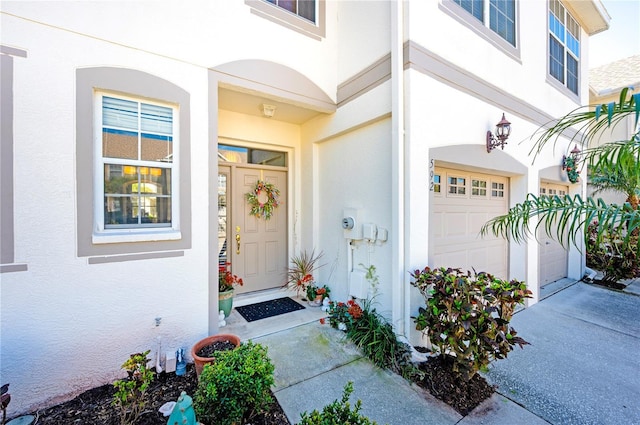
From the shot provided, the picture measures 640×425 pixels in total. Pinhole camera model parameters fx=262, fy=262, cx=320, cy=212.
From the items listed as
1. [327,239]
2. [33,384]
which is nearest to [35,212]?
[33,384]

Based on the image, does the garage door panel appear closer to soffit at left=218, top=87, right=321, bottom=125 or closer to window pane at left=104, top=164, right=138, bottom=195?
soffit at left=218, top=87, right=321, bottom=125

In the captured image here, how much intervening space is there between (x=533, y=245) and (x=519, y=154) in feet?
5.62

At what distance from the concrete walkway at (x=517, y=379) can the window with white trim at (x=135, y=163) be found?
216 cm

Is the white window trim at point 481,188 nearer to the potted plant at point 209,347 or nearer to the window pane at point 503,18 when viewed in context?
the window pane at point 503,18

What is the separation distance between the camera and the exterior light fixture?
4.21 meters

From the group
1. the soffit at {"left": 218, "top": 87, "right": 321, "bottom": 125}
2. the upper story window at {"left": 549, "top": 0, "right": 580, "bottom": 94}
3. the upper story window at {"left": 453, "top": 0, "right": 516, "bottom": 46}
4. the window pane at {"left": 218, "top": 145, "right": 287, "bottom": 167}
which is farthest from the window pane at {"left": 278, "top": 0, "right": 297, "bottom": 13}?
the upper story window at {"left": 549, "top": 0, "right": 580, "bottom": 94}

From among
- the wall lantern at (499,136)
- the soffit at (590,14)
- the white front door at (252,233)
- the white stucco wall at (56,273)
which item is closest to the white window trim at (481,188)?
the wall lantern at (499,136)

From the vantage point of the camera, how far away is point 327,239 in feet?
15.6

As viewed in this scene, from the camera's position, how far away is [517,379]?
2.81 m

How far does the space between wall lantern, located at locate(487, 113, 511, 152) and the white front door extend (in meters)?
3.56

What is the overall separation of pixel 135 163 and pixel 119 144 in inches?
9.5

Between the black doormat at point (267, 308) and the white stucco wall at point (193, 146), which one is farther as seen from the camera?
the black doormat at point (267, 308)

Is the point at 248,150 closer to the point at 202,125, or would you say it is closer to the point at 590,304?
the point at 202,125

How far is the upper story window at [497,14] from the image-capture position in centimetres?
408
